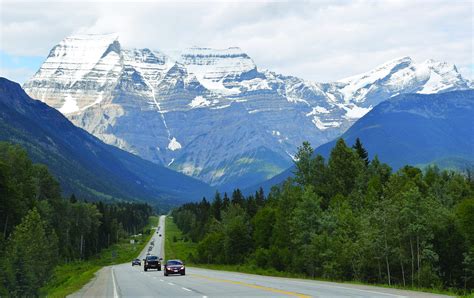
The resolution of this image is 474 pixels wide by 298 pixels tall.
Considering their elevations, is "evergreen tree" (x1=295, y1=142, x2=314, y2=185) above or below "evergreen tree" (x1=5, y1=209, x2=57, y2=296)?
above

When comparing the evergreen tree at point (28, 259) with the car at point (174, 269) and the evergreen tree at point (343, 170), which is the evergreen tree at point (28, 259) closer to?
the car at point (174, 269)

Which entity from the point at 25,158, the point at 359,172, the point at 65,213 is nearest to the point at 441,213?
the point at 359,172

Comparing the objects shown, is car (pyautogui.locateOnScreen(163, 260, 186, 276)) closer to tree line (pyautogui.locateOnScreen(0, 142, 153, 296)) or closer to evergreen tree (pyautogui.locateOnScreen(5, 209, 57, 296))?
tree line (pyautogui.locateOnScreen(0, 142, 153, 296))

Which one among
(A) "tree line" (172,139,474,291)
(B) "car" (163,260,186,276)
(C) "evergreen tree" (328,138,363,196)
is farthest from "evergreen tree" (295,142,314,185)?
(B) "car" (163,260,186,276)

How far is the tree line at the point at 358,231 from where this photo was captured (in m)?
62.8

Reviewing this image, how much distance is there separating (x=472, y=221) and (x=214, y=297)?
2134 inches

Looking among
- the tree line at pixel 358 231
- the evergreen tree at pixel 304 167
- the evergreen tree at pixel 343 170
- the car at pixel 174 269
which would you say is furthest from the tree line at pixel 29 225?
the evergreen tree at pixel 343 170

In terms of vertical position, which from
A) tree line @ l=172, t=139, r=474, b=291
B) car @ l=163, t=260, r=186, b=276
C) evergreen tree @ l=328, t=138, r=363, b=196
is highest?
evergreen tree @ l=328, t=138, r=363, b=196

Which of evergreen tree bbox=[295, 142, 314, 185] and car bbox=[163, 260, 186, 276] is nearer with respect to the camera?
car bbox=[163, 260, 186, 276]

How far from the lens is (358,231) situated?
72188 millimetres

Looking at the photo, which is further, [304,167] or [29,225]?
[304,167]

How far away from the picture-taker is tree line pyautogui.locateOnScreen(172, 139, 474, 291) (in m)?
62.8

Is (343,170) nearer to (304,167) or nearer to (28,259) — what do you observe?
(304,167)

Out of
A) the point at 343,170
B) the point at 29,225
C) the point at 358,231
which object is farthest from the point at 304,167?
the point at 358,231
